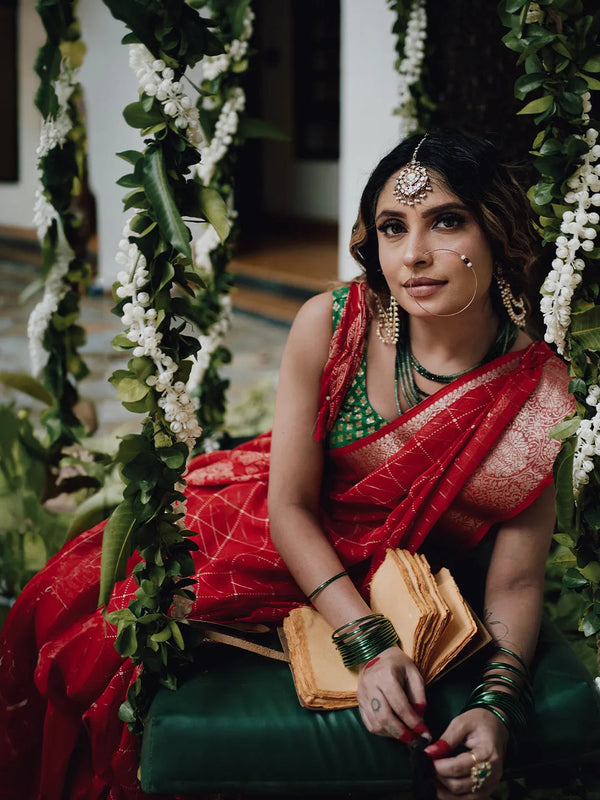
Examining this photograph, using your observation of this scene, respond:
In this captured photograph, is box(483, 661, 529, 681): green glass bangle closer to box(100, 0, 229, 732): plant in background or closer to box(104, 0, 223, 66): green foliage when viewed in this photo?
box(100, 0, 229, 732): plant in background

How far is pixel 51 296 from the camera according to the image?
238 centimetres

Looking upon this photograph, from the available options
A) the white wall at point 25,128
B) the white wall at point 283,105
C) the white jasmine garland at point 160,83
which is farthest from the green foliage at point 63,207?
the white wall at point 25,128

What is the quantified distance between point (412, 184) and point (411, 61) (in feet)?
4.64

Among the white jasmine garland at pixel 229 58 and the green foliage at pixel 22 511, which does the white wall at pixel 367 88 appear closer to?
the white jasmine garland at pixel 229 58

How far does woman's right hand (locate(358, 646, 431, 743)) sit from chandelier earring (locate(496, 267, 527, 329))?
65 centimetres

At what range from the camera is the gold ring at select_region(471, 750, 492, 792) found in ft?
4.11

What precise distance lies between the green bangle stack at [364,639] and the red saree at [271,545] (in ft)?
0.63

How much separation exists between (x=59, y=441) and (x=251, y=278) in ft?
15.8

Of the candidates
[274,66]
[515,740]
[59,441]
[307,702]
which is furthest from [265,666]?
[274,66]

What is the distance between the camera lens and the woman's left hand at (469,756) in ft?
4.11

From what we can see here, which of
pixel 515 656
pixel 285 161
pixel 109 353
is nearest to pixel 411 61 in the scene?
pixel 515 656

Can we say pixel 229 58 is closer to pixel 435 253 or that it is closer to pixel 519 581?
pixel 435 253

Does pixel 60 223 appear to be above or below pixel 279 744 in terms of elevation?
above

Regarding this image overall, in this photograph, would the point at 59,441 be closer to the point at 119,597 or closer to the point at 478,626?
the point at 119,597
